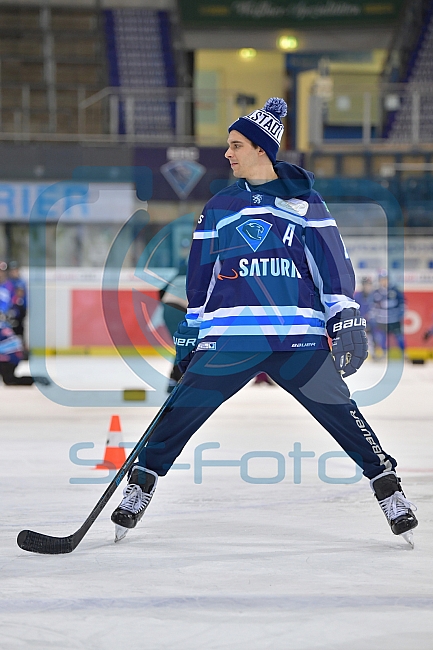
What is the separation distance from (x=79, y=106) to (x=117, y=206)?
197 centimetres

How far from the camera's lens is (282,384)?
391cm

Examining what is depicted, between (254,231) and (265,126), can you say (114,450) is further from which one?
(265,126)

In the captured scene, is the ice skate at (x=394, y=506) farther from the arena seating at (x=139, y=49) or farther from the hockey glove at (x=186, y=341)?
the arena seating at (x=139, y=49)

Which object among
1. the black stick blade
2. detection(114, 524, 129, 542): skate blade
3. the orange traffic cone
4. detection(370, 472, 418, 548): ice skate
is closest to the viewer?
the black stick blade

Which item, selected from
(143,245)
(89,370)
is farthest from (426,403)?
(143,245)

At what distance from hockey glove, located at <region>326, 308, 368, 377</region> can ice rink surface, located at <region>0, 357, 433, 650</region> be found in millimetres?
663

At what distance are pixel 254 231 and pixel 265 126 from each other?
0.42 m

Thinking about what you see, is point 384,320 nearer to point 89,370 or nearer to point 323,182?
point 323,182

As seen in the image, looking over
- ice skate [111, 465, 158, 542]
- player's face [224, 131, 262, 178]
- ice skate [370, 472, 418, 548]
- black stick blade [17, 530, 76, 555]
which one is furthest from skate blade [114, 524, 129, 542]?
player's face [224, 131, 262, 178]

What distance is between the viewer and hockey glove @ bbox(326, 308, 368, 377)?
12.5 ft

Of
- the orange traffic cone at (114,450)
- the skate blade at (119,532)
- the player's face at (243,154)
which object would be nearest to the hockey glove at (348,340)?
the player's face at (243,154)

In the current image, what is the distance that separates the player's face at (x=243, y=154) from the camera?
3.96 m

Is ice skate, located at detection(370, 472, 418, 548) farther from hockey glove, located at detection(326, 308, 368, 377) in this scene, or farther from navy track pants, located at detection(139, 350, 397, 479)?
hockey glove, located at detection(326, 308, 368, 377)

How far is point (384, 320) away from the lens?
16.4 m
